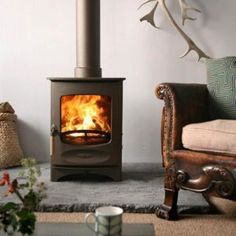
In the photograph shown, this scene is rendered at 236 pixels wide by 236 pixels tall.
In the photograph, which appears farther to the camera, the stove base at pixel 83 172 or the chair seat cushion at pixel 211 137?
the stove base at pixel 83 172

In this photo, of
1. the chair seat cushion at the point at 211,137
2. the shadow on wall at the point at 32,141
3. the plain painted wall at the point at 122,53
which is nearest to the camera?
the chair seat cushion at the point at 211,137

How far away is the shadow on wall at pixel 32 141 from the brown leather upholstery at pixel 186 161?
1282mm

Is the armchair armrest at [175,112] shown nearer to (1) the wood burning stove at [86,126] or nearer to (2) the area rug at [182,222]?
(2) the area rug at [182,222]

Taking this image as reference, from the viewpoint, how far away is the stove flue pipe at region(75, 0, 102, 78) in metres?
2.40

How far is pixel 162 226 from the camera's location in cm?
175

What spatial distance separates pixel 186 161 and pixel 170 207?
0.24 meters

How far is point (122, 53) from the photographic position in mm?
2822

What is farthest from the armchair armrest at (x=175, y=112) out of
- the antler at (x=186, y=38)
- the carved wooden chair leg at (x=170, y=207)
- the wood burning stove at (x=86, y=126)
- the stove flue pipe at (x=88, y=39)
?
the antler at (x=186, y=38)

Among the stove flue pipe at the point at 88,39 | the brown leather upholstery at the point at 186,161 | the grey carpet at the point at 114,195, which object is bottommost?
the grey carpet at the point at 114,195

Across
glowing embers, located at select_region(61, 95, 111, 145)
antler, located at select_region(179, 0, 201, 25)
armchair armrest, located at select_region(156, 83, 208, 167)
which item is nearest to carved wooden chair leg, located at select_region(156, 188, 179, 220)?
armchair armrest, located at select_region(156, 83, 208, 167)

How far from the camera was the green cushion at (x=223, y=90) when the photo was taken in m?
2.04

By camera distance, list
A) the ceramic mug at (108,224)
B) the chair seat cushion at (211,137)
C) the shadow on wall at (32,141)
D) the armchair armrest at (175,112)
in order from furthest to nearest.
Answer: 1. the shadow on wall at (32,141)
2. the armchair armrest at (175,112)
3. the chair seat cushion at (211,137)
4. the ceramic mug at (108,224)

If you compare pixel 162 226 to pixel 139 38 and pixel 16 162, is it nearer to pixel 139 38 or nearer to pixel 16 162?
pixel 16 162

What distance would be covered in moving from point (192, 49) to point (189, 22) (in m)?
0.21
